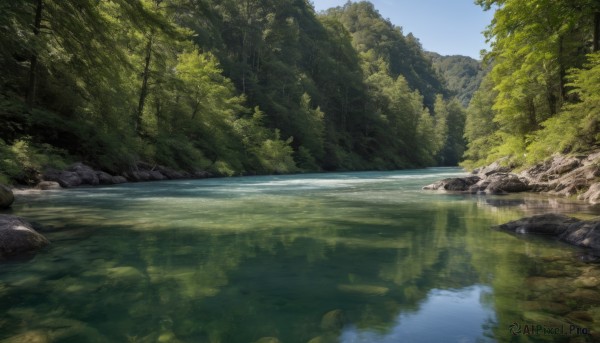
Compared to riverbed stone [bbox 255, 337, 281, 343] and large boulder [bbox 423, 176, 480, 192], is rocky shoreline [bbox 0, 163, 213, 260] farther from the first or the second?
large boulder [bbox 423, 176, 480, 192]

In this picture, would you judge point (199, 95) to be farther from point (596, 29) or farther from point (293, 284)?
point (293, 284)

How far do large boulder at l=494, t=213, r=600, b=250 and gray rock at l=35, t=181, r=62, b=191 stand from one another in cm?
1640

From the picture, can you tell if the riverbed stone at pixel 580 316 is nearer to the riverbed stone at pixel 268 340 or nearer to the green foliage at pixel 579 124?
the riverbed stone at pixel 268 340

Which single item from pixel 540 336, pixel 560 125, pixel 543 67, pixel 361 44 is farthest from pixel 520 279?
pixel 361 44

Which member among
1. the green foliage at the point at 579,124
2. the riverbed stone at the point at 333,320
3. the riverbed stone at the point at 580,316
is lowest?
the riverbed stone at the point at 333,320

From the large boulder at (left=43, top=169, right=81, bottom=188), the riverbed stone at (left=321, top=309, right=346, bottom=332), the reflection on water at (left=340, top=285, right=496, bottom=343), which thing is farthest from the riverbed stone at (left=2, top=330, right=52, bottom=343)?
the large boulder at (left=43, top=169, right=81, bottom=188)

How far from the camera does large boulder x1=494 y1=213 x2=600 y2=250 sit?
21.5ft

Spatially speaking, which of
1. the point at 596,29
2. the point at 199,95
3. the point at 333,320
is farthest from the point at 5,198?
the point at 199,95

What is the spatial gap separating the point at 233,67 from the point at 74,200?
41.9m

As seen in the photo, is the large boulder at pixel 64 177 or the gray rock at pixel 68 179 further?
the gray rock at pixel 68 179

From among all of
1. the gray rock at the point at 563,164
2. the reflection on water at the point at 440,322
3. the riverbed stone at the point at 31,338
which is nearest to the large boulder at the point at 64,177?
the riverbed stone at the point at 31,338

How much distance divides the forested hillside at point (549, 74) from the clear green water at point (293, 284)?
807 cm

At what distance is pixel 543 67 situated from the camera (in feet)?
66.3

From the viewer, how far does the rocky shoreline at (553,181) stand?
13.4 m
